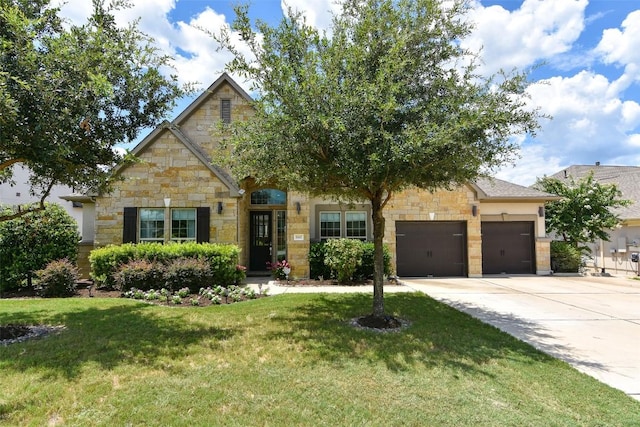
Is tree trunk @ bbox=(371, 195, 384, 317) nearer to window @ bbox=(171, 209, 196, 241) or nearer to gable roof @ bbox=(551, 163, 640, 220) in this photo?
window @ bbox=(171, 209, 196, 241)

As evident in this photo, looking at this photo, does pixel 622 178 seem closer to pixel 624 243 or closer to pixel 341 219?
pixel 624 243

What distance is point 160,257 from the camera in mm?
10352

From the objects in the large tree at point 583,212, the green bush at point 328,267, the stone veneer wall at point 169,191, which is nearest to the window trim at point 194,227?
the stone veneer wall at point 169,191

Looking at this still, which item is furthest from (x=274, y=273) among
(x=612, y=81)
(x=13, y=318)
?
(x=612, y=81)

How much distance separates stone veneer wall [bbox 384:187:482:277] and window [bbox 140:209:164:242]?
811 centimetres

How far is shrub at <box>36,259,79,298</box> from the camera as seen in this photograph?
9336mm

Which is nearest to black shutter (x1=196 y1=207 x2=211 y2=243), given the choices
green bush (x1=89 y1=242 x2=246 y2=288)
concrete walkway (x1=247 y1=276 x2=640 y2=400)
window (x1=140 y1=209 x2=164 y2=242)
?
green bush (x1=89 y1=242 x2=246 y2=288)

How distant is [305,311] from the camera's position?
755cm

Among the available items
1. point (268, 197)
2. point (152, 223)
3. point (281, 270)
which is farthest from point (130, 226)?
point (281, 270)

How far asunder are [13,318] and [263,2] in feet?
25.3

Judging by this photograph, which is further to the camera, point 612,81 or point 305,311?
point 612,81

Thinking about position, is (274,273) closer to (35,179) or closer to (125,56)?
(35,179)

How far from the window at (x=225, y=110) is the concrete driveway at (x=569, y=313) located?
31.2 ft

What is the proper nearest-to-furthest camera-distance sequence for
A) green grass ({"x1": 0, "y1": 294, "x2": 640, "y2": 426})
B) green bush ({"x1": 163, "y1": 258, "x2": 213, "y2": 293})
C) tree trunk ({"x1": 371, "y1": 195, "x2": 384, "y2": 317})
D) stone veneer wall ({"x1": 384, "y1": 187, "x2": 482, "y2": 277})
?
1. green grass ({"x1": 0, "y1": 294, "x2": 640, "y2": 426})
2. tree trunk ({"x1": 371, "y1": 195, "x2": 384, "y2": 317})
3. green bush ({"x1": 163, "y1": 258, "x2": 213, "y2": 293})
4. stone veneer wall ({"x1": 384, "y1": 187, "x2": 482, "y2": 277})
